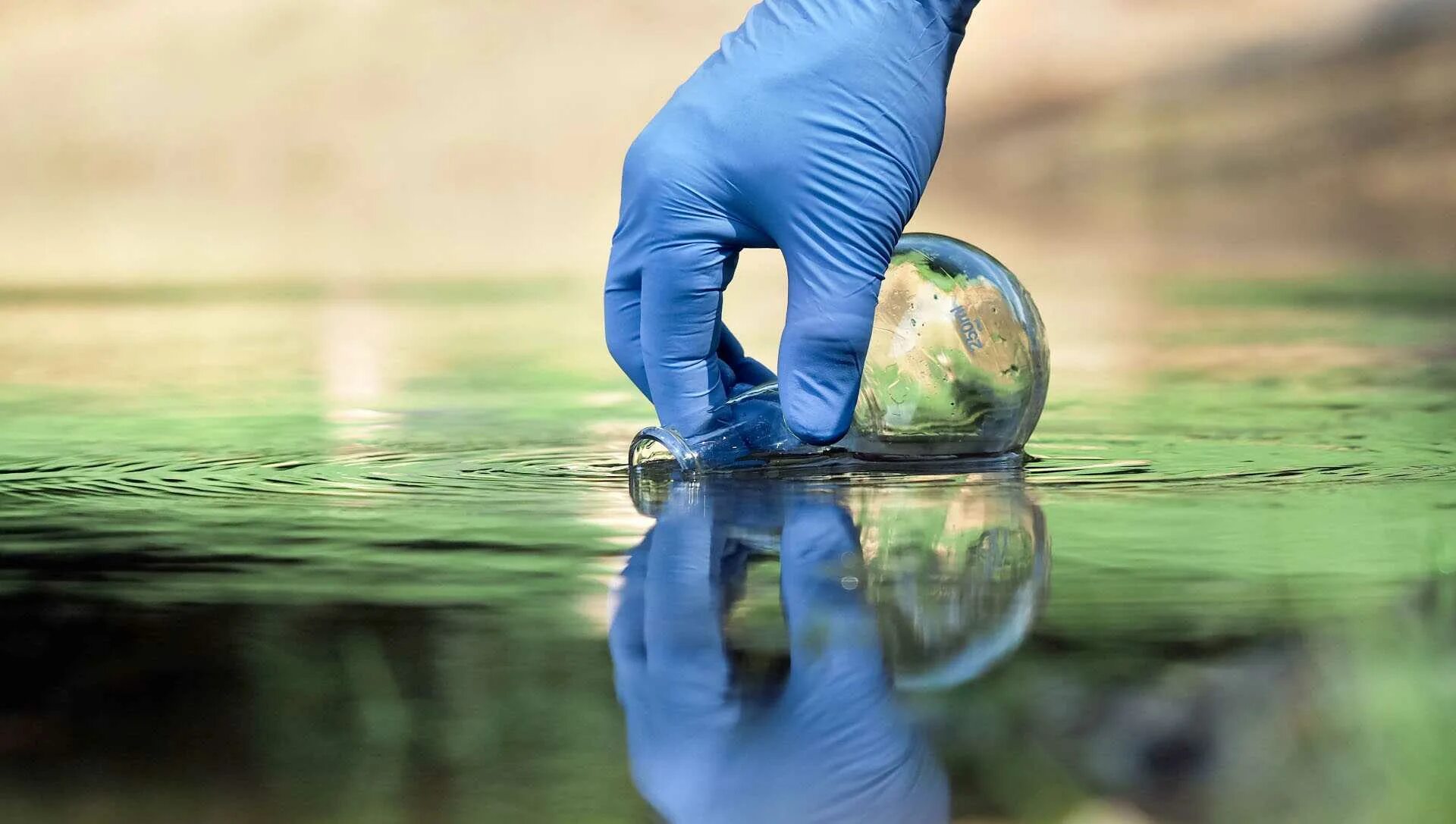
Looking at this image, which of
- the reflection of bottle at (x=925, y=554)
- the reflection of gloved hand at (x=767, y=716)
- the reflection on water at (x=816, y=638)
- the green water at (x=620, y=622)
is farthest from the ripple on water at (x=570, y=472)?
the reflection of gloved hand at (x=767, y=716)

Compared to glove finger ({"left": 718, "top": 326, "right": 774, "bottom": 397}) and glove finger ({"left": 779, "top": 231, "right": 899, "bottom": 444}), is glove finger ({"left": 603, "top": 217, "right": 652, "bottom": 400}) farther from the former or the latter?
glove finger ({"left": 779, "top": 231, "right": 899, "bottom": 444})

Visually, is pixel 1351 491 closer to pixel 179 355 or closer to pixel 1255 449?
pixel 1255 449

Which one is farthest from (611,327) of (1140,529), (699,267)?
(1140,529)

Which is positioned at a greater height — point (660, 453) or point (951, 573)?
point (660, 453)

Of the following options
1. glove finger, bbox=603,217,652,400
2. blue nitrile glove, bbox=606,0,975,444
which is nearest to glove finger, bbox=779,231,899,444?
blue nitrile glove, bbox=606,0,975,444

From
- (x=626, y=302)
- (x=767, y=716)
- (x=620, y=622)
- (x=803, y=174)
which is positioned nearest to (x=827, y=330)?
(x=803, y=174)

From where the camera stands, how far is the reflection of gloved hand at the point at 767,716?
1.63 meters

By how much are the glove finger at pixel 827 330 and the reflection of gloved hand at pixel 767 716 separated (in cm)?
81

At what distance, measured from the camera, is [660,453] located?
3930mm

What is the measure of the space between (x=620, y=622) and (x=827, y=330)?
1.25 meters

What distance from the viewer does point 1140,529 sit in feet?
9.80

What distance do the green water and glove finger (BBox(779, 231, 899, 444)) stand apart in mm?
150

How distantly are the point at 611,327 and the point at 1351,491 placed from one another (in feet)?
4.46

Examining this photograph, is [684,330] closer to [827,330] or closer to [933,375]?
[827,330]
